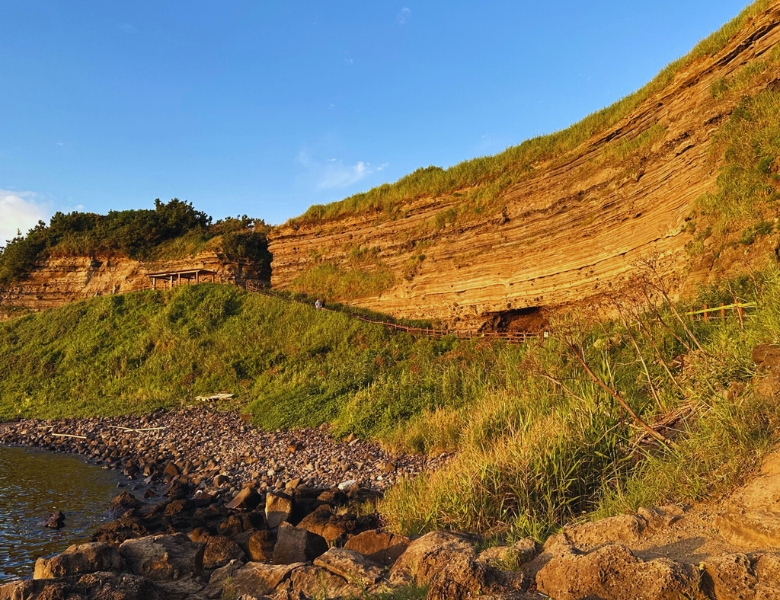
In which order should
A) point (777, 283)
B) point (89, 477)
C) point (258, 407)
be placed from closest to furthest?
point (777, 283)
point (89, 477)
point (258, 407)

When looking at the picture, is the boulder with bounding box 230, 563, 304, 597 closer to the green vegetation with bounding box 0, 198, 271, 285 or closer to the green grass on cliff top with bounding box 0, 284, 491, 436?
the green grass on cliff top with bounding box 0, 284, 491, 436

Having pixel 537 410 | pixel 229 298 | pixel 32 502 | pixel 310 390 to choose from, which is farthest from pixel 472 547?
pixel 229 298

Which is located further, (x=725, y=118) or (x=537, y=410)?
(x=725, y=118)

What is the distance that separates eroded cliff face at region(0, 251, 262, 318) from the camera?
3512 centimetres

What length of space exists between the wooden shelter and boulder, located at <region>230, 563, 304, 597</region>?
29406mm

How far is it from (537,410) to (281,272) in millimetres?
25021

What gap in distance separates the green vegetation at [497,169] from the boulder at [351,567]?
52.6 ft

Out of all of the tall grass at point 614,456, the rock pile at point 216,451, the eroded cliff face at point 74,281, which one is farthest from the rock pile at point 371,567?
the eroded cliff face at point 74,281

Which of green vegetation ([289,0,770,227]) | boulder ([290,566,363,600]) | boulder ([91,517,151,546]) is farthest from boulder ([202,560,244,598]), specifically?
green vegetation ([289,0,770,227])

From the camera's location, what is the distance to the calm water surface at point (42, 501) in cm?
788

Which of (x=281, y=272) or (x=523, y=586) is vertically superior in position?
(x=281, y=272)

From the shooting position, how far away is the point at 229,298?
29781mm

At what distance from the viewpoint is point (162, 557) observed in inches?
232

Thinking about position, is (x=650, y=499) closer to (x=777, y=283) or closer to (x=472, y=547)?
(x=472, y=547)
